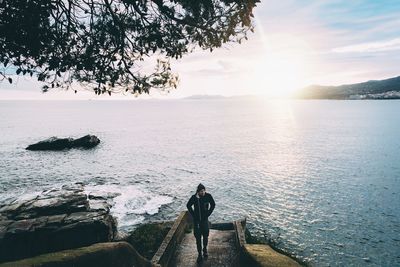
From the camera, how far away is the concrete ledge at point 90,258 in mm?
9086

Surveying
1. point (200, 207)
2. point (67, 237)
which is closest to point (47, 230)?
point (67, 237)

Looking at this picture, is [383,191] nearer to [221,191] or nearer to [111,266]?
[221,191]

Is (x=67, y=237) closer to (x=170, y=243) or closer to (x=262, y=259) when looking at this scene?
(x=170, y=243)

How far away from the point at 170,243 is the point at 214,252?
6.64 feet

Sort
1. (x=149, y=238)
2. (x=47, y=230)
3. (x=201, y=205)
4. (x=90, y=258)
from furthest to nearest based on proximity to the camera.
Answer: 1. (x=149, y=238)
2. (x=47, y=230)
3. (x=201, y=205)
4. (x=90, y=258)

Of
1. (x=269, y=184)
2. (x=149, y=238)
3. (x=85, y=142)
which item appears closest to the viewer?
(x=149, y=238)

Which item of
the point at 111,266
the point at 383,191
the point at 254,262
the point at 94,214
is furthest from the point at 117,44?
the point at 383,191

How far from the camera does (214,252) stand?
1505 centimetres

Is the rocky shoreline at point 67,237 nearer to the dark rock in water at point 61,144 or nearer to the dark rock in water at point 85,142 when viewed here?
the dark rock in water at point 61,144

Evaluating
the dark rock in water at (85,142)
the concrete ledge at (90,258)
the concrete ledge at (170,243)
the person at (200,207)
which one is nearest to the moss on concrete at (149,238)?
the concrete ledge at (170,243)

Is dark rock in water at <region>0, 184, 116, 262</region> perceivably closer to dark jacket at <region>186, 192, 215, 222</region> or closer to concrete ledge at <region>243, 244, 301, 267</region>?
dark jacket at <region>186, 192, 215, 222</region>

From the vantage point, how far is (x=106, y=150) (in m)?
71.8

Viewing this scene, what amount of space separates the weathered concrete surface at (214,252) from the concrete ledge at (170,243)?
28cm

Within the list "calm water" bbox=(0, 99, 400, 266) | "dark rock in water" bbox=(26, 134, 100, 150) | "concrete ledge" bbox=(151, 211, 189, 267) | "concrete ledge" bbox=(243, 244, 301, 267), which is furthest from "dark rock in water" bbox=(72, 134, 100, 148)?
"concrete ledge" bbox=(243, 244, 301, 267)
